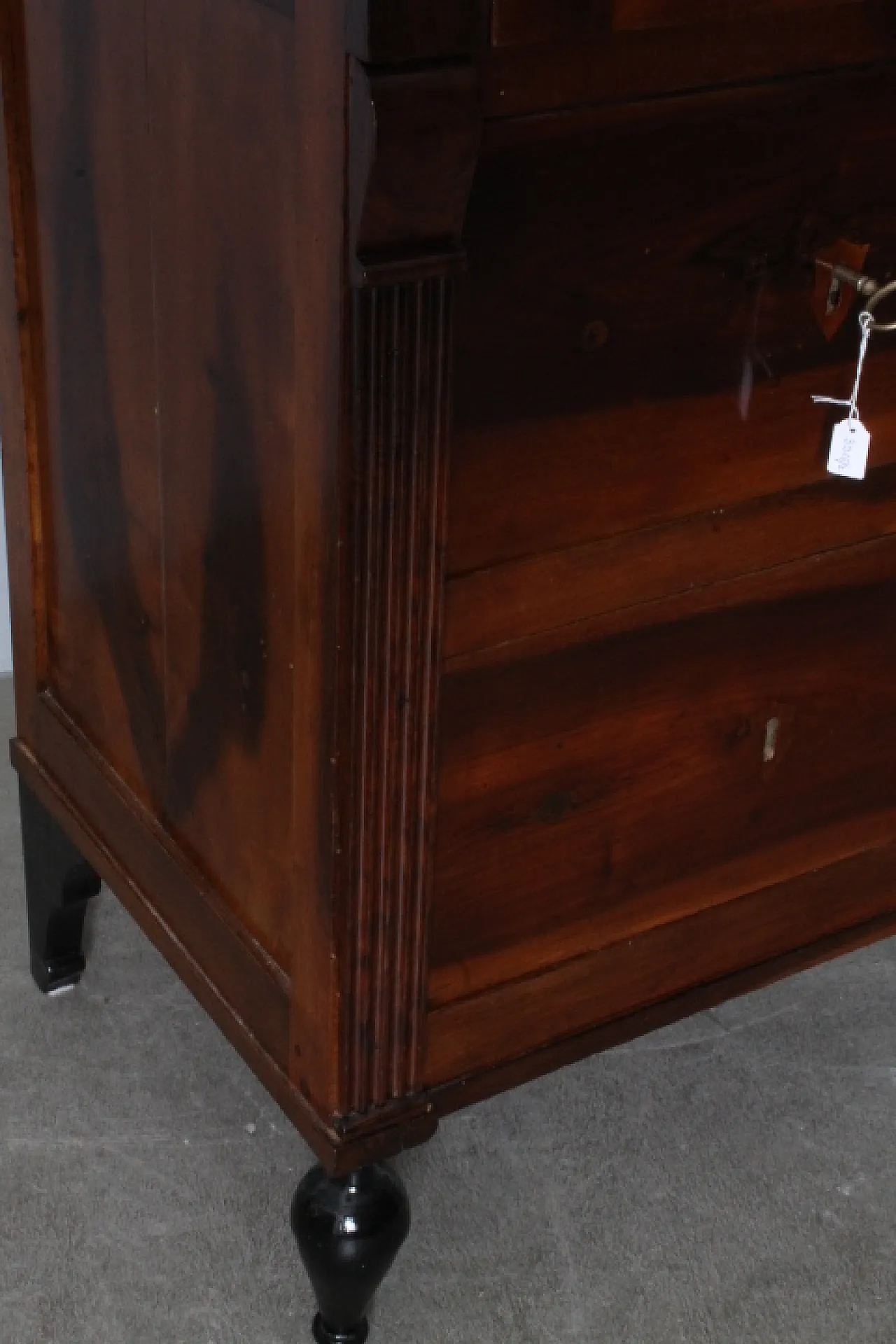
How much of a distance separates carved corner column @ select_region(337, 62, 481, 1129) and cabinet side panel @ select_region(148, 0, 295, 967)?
7 centimetres

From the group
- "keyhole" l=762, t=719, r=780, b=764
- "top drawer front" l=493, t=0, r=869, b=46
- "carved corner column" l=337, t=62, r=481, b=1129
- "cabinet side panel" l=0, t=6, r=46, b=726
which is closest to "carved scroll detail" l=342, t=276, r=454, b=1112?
"carved corner column" l=337, t=62, r=481, b=1129

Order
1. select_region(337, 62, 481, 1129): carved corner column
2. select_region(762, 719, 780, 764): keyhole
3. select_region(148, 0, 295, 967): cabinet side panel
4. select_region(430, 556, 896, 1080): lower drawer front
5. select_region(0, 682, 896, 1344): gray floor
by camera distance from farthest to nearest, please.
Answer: select_region(0, 682, 896, 1344): gray floor → select_region(762, 719, 780, 764): keyhole → select_region(430, 556, 896, 1080): lower drawer front → select_region(148, 0, 295, 967): cabinet side panel → select_region(337, 62, 481, 1129): carved corner column

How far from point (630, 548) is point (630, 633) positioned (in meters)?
0.05

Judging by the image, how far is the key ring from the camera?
3.16 feet

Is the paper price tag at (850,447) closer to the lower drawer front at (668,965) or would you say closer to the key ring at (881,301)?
the key ring at (881,301)

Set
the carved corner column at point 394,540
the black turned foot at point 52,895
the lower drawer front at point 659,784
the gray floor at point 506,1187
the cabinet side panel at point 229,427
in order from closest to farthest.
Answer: the carved corner column at point 394,540
the cabinet side panel at point 229,427
the lower drawer front at point 659,784
the gray floor at point 506,1187
the black turned foot at point 52,895

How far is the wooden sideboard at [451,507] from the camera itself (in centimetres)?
85

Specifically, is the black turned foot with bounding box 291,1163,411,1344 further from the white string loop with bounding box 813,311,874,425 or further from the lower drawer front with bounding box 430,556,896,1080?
the white string loop with bounding box 813,311,874,425

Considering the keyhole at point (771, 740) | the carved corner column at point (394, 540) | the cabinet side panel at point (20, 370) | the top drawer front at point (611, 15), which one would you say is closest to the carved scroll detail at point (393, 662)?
the carved corner column at point (394, 540)

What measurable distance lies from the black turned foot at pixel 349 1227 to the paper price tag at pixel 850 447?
1.56ft

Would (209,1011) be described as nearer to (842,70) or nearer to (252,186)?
(252,186)

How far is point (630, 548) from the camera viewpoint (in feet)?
3.25

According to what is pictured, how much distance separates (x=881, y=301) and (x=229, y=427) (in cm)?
35

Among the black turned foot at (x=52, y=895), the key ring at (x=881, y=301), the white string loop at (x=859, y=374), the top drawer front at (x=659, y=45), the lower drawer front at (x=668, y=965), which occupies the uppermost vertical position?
the top drawer front at (x=659, y=45)
